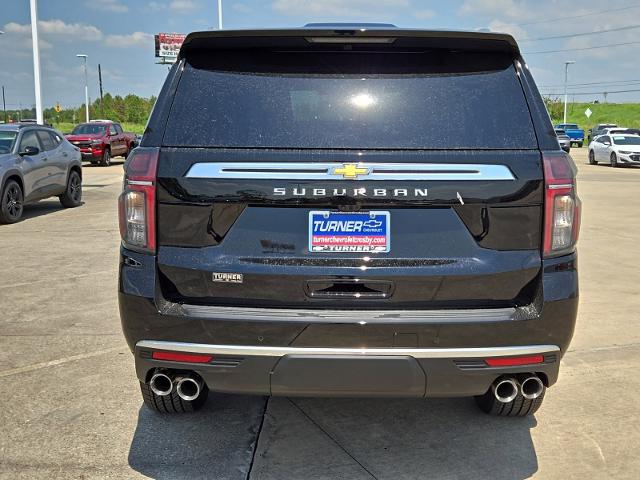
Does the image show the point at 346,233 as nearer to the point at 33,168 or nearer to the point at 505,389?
the point at 505,389

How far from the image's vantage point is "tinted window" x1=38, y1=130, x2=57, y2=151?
42.7ft

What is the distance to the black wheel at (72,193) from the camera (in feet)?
46.2

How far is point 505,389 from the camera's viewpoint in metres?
3.23

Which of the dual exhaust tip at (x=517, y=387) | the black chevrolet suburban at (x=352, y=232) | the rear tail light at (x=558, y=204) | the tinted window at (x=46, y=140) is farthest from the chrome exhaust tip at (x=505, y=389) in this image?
the tinted window at (x=46, y=140)

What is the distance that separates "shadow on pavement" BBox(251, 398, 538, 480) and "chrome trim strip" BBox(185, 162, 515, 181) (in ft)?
4.72

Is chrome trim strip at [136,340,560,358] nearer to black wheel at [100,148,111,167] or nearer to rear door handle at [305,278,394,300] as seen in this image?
rear door handle at [305,278,394,300]

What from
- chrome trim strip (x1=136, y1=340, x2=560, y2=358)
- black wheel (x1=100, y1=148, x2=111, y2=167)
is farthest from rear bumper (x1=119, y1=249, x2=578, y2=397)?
black wheel (x1=100, y1=148, x2=111, y2=167)

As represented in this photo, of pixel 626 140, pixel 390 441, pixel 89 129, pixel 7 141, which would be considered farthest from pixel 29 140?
pixel 626 140

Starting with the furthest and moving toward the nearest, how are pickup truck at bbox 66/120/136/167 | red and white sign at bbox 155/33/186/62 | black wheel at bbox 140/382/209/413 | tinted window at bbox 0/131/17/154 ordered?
red and white sign at bbox 155/33/186/62, pickup truck at bbox 66/120/136/167, tinted window at bbox 0/131/17/154, black wheel at bbox 140/382/209/413

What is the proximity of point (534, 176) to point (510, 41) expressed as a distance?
66cm

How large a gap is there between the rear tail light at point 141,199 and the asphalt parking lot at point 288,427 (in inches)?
45.3

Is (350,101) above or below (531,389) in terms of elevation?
above

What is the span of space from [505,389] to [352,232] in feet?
3.62

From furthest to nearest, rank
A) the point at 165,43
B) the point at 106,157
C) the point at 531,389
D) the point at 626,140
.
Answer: the point at 165,43
the point at 626,140
the point at 106,157
the point at 531,389
